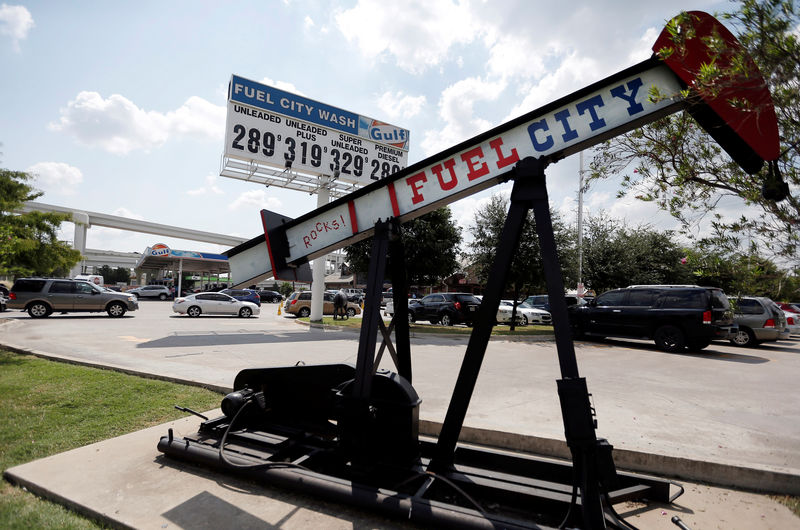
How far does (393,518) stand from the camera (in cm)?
260

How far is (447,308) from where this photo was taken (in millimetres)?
19891

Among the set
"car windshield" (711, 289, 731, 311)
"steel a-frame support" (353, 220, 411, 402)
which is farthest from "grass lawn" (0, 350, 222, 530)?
"car windshield" (711, 289, 731, 311)

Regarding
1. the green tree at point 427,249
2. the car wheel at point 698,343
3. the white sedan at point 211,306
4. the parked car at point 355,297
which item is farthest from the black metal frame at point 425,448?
the parked car at point 355,297

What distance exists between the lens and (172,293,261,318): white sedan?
21484 mm

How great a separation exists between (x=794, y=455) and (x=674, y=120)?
3453 mm

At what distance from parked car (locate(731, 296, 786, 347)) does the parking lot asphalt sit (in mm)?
444

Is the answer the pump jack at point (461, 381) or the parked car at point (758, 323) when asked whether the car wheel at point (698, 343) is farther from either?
the pump jack at point (461, 381)

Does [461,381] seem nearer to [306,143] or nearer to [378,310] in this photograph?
[378,310]

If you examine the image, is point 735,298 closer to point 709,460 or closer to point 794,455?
point 709,460

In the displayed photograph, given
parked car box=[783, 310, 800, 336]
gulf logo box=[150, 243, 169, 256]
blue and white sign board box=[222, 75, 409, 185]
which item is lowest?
parked car box=[783, 310, 800, 336]

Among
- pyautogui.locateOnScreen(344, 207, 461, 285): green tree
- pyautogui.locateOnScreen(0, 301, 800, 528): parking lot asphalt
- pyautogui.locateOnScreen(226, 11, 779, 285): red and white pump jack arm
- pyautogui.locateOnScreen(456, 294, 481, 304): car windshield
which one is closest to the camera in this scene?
pyautogui.locateOnScreen(226, 11, 779, 285): red and white pump jack arm

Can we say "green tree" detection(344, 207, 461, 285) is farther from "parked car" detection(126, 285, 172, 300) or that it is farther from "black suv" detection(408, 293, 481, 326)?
"parked car" detection(126, 285, 172, 300)

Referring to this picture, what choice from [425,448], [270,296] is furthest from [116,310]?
[270,296]

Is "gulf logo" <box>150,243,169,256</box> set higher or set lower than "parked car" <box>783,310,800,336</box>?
higher
